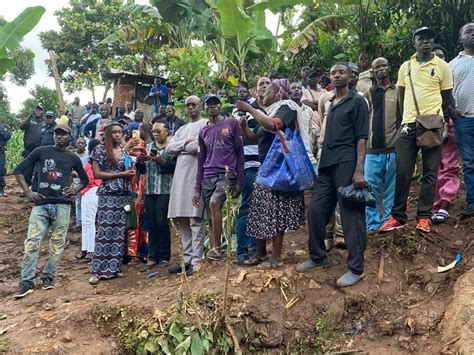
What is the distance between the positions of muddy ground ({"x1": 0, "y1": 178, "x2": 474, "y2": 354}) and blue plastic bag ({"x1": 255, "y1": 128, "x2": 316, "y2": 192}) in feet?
2.55

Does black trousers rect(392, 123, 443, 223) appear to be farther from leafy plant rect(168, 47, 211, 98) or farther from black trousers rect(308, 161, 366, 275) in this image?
leafy plant rect(168, 47, 211, 98)

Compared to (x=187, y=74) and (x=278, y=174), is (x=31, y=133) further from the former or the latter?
(x=278, y=174)

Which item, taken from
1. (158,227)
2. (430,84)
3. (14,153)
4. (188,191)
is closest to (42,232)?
(158,227)

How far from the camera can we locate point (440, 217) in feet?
16.1

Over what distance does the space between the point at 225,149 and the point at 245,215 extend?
68 cm

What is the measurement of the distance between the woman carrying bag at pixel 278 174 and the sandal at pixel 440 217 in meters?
1.40

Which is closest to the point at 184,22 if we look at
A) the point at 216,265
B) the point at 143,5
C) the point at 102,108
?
the point at 143,5

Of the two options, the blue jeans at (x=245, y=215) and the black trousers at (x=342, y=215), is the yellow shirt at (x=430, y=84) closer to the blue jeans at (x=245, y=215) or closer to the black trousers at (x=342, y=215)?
the black trousers at (x=342, y=215)

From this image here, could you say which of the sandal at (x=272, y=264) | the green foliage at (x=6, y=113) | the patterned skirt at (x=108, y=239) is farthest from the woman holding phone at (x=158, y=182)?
the green foliage at (x=6, y=113)

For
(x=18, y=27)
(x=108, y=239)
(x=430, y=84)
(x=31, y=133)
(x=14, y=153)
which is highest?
(x=18, y=27)

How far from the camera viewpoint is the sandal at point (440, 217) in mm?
4902

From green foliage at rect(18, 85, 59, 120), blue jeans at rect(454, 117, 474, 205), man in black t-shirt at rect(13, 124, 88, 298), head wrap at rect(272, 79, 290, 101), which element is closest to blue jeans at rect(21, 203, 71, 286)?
man in black t-shirt at rect(13, 124, 88, 298)

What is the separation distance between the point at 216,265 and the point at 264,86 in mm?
1817

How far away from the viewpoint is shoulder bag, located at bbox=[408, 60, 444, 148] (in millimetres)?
4508
